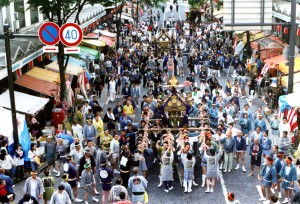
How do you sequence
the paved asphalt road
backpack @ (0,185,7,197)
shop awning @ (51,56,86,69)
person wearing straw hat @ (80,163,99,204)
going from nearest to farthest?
backpack @ (0,185,7,197) < person wearing straw hat @ (80,163,99,204) < the paved asphalt road < shop awning @ (51,56,86,69)

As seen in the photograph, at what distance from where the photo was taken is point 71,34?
1956 cm

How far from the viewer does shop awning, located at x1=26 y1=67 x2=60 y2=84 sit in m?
24.2

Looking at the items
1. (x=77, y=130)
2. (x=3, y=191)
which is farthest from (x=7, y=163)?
(x=77, y=130)

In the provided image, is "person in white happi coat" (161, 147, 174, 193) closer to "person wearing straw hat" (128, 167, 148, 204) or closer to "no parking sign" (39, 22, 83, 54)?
"person wearing straw hat" (128, 167, 148, 204)

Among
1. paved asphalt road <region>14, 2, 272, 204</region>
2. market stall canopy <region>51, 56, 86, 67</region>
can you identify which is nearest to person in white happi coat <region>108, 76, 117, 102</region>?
market stall canopy <region>51, 56, 86, 67</region>

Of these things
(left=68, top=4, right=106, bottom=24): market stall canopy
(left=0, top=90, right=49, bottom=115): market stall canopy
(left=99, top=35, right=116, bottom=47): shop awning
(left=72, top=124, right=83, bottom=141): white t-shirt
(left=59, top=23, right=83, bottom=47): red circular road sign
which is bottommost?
(left=99, top=35, right=116, bottom=47): shop awning

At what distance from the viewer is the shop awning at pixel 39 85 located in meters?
22.4

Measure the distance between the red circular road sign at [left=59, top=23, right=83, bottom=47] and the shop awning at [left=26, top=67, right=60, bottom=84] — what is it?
194 inches

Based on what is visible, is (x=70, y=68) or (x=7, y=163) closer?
(x=7, y=163)

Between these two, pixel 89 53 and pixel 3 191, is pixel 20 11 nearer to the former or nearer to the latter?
pixel 89 53

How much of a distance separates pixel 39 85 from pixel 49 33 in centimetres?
413

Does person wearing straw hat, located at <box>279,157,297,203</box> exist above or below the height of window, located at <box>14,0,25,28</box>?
below

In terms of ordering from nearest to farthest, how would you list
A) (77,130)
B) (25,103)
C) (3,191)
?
(3,191)
(77,130)
(25,103)

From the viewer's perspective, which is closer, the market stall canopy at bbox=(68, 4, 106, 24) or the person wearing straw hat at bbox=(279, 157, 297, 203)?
the person wearing straw hat at bbox=(279, 157, 297, 203)
